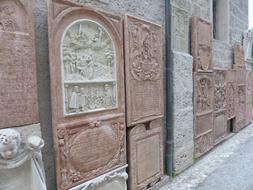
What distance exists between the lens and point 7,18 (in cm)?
148

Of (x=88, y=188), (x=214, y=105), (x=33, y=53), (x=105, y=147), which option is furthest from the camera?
(x=214, y=105)

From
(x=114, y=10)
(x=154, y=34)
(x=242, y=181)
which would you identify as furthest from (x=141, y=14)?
(x=242, y=181)

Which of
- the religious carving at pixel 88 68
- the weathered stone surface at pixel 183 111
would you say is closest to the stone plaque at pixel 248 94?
the weathered stone surface at pixel 183 111

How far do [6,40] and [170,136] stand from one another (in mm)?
2222

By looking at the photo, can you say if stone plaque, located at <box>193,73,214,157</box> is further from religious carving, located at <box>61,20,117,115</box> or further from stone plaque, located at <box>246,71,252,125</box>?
stone plaque, located at <box>246,71,252,125</box>

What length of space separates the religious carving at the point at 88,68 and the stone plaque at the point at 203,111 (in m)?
1.84

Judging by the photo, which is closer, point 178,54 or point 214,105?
point 178,54

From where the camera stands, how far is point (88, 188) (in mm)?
2004

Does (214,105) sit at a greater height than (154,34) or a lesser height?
lesser

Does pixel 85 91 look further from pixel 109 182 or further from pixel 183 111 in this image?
pixel 183 111

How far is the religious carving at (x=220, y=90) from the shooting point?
14.6 feet

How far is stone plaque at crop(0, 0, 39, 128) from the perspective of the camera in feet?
4.85

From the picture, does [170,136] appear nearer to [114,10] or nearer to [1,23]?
[114,10]

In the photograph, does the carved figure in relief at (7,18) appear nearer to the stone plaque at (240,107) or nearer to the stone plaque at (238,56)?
the stone plaque at (238,56)
